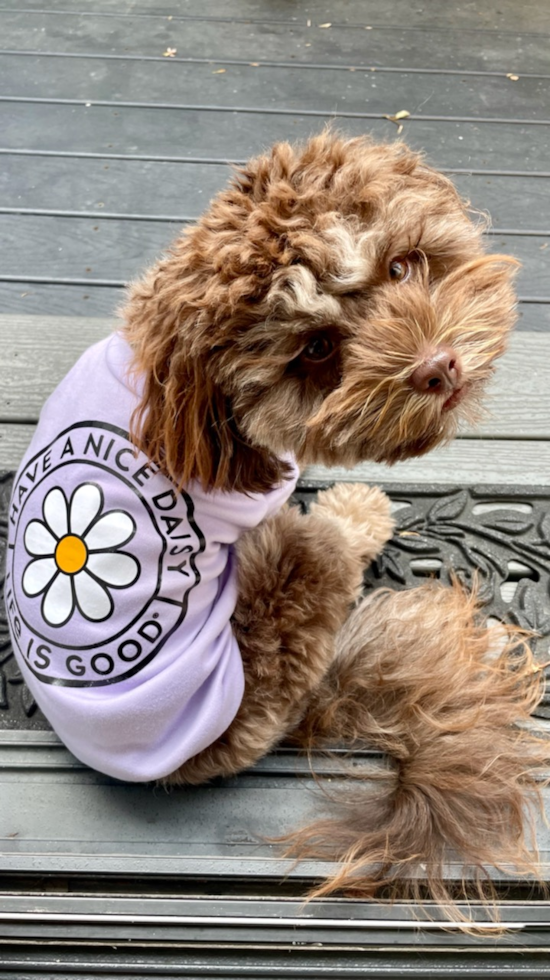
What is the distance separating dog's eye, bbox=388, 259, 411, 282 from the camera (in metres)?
1.10

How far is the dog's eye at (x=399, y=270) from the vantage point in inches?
43.2

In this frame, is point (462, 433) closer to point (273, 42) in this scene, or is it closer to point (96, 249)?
point (96, 249)

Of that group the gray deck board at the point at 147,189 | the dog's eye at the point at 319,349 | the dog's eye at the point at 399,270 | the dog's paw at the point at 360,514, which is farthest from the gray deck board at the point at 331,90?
the dog's eye at the point at 319,349

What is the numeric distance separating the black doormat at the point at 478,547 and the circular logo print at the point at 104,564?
0.37 metres

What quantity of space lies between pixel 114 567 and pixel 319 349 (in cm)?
44

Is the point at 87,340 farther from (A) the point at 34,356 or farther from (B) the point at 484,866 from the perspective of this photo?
(B) the point at 484,866

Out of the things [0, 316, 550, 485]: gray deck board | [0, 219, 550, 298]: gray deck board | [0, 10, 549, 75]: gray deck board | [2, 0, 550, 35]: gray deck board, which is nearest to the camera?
[0, 316, 550, 485]: gray deck board

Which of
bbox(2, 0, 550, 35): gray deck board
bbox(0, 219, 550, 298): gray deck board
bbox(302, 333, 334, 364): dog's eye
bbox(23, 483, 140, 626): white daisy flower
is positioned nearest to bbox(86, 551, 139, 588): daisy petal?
bbox(23, 483, 140, 626): white daisy flower

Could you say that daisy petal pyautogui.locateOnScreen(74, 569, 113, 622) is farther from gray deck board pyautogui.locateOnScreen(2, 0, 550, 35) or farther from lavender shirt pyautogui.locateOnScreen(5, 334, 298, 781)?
gray deck board pyautogui.locateOnScreen(2, 0, 550, 35)

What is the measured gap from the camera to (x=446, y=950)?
1090 mm

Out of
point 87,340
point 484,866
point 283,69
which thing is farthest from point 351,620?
point 283,69

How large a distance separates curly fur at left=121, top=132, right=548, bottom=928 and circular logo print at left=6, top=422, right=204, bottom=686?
0.21ft

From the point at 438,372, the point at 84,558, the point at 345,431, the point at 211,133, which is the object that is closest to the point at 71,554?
the point at 84,558

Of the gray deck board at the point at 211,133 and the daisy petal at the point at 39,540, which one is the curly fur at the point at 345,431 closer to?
the daisy petal at the point at 39,540
